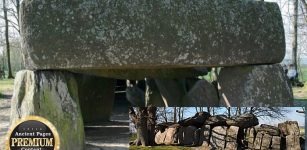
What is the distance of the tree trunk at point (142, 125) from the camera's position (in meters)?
3.26

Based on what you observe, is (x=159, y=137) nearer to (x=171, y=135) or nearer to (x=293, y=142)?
(x=171, y=135)

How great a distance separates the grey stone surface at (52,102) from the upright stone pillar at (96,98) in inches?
86.9

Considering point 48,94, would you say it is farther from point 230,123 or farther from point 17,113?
point 230,123

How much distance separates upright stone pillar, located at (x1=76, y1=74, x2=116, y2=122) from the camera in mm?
5812

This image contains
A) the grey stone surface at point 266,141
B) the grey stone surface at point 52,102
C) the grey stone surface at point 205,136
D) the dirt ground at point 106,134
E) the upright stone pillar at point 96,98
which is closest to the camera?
the grey stone surface at point 266,141

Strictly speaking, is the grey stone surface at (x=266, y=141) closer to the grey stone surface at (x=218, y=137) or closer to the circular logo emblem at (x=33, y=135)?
the grey stone surface at (x=218, y=137)

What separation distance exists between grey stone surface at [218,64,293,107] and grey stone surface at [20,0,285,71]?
13.2 inches

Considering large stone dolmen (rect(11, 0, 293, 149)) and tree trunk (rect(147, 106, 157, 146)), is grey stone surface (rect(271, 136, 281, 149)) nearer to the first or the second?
large stone dolmen (rect(11, 0, 293, 149))

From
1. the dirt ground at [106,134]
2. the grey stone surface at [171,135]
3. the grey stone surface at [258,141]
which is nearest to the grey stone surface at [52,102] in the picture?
the grey stone surface at [171,135]

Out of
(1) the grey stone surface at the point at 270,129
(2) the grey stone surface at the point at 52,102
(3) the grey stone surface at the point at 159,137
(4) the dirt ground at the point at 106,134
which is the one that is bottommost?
(4) the dirt ground at the point at 106,134

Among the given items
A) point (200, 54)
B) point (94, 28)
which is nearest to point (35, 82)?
point (94, 28)

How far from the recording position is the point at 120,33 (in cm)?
313

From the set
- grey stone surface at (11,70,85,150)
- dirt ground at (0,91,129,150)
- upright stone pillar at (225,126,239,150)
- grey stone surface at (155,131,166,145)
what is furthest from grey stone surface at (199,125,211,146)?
dirt ground at (0,91,129,150)

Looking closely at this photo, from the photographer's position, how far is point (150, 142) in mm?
3395
